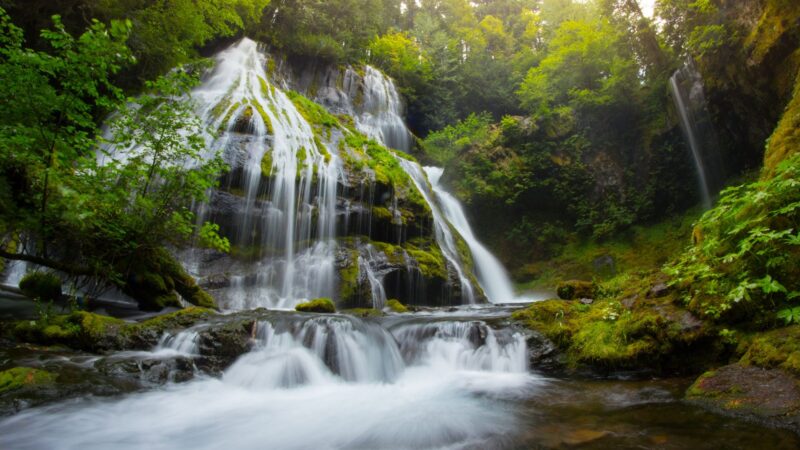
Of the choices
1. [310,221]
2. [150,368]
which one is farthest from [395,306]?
[150,368]

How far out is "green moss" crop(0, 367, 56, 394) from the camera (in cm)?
380

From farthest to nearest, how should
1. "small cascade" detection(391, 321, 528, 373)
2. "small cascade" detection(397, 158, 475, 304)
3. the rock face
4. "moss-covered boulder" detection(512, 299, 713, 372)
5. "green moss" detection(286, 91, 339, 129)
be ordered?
1. "green moss" detection(286, 91, 339, 129)
2. "small cascade" detection(397, 158, 475, 304)
3. the rock face
4. "small cascade" detection(391, 321, 528, 373)
5. "moss-covered boulder" detection(512, 299, 713, 372)

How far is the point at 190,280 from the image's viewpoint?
823 centimetres

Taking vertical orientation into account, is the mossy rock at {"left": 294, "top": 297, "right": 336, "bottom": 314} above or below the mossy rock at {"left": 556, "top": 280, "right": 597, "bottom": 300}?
below

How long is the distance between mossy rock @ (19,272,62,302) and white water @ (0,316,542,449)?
4530mm

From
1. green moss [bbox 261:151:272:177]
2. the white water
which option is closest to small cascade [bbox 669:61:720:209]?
the white water

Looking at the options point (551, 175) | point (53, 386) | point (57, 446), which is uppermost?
point (551, 175)

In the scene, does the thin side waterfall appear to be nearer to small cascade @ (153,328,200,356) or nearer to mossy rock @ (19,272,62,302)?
mossy rock @ (19,272,62,302)

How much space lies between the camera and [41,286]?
717 centimetres

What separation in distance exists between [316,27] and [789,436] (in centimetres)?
2147

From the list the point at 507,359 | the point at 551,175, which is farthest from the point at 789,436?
the point at 551,175

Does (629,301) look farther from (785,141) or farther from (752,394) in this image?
(785,141)

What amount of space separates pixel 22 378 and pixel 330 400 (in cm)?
304

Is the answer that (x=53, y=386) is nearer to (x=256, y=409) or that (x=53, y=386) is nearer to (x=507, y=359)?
(x=256, y=409)
